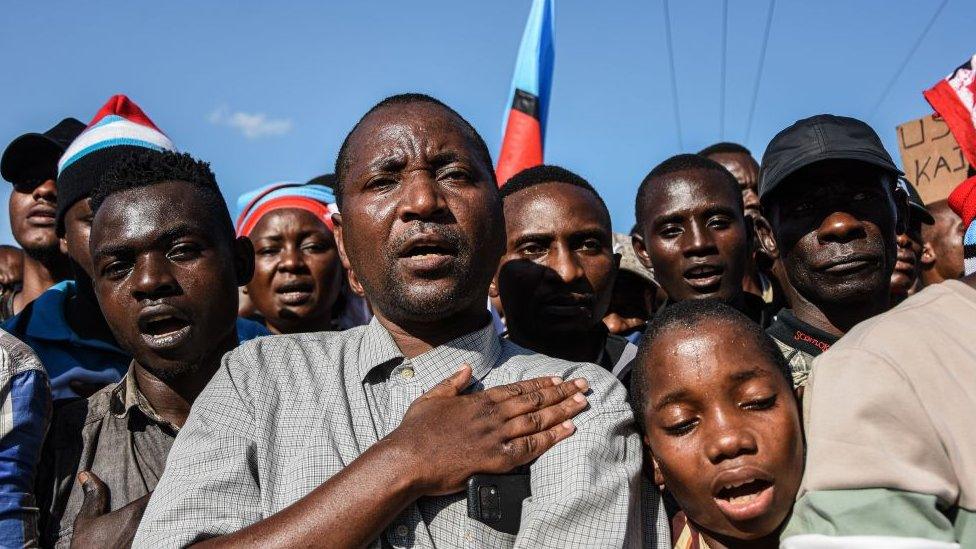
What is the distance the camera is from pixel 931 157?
21.2 ft

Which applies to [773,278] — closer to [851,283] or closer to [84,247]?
[851,283]

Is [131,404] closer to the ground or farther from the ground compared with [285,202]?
closer to the ground

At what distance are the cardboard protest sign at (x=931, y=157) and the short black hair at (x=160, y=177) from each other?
15.7ft

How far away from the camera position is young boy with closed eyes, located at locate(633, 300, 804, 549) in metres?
2.49

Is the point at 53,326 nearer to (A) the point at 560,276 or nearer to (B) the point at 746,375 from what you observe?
(A) the point at 560,276

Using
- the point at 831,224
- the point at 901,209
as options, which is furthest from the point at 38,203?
the point at 901,209

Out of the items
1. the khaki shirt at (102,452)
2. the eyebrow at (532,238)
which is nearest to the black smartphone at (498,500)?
the khaki shirt at (102,452)

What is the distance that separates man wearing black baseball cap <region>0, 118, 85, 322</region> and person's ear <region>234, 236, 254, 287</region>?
5.71ft

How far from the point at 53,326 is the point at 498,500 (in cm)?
241

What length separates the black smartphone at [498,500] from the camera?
231 centimetres

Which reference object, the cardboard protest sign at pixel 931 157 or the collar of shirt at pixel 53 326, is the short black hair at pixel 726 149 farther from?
the collar of shirt at pixel 53 326

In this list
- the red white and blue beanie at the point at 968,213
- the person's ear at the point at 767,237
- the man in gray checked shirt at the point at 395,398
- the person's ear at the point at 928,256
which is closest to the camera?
the man in gray checked shirt at the point at 395,398

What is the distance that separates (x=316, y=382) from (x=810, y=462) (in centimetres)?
131

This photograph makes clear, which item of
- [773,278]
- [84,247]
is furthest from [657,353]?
[773,278]
